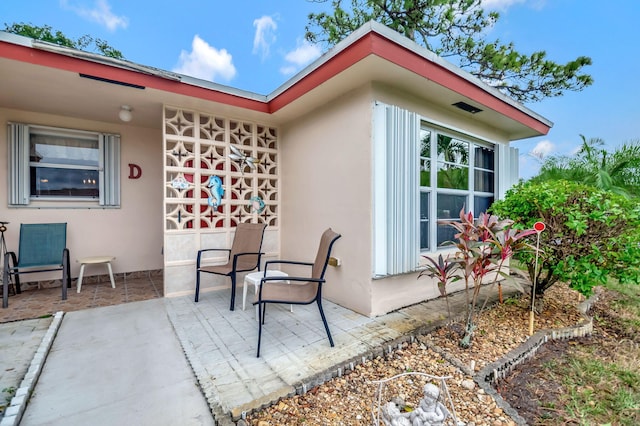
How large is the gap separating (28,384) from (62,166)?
12.6ft

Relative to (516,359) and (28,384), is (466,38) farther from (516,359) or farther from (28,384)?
(28,384)

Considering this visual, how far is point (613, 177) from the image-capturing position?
18.9 ft

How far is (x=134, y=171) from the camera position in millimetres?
4996

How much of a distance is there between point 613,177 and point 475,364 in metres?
6.31

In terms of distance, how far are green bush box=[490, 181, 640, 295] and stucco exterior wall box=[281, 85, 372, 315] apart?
193cm

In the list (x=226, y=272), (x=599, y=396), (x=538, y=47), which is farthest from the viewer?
(x=538, y=47)

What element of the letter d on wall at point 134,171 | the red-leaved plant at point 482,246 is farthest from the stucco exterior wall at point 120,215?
the red-leaved plant at point 482,246

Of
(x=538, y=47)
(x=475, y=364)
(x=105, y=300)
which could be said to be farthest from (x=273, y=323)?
(x=538, y=47)

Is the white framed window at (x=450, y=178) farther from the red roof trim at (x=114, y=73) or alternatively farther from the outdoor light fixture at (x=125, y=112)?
the outdoor light fixture at (x=125, y=112)

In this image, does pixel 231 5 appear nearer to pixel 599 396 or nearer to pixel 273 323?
pixel 273 323

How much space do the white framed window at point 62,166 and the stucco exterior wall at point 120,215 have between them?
0.39 feet

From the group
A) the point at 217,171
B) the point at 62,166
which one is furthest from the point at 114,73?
the point at 62,166

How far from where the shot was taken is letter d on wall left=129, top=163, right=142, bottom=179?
496 cm

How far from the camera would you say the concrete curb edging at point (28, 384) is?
1.63 metres
